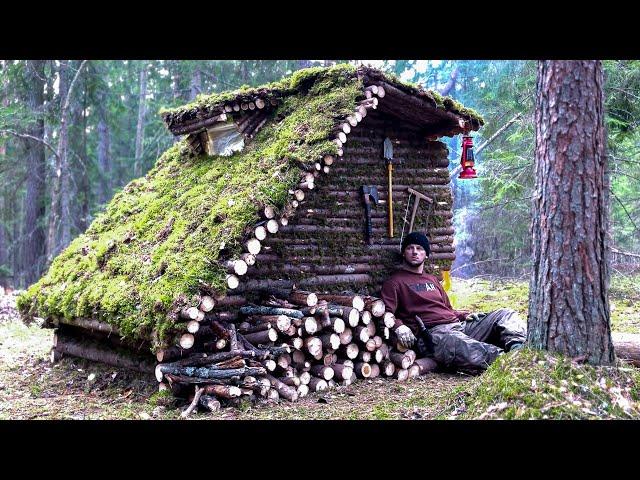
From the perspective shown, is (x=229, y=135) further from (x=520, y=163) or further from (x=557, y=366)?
(x=520, y=163)

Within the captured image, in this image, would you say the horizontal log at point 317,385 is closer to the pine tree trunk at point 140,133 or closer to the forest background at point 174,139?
the forest background at point 174,139

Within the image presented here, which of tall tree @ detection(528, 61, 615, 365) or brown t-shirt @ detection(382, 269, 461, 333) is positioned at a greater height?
tall tree @ detection(528, 61, 615, 365)

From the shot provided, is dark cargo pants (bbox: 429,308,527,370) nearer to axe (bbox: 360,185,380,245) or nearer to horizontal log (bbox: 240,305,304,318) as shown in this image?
axe (bbox: 360,185,380,245)

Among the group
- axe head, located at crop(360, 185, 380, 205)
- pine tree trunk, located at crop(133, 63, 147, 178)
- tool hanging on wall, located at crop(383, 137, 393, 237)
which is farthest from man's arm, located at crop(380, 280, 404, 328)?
pine tree trunk, located at crop(133, 63, 147, 178)

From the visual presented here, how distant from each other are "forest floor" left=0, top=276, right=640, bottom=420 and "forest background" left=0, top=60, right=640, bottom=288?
516 cm

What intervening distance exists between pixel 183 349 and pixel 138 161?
1992cm

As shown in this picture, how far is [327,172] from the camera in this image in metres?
7.66

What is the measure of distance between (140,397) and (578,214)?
4.99 metres

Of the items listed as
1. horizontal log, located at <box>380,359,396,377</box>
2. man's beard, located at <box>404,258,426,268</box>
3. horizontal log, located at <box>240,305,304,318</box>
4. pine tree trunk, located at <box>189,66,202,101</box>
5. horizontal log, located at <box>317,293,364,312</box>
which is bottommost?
horizontal log, located at <box>380,359,396,377</box>

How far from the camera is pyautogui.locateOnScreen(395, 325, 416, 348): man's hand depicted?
7.77 metres

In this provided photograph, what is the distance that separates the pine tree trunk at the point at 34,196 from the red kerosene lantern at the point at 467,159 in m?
15.6

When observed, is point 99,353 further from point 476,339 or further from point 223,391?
point 476,339

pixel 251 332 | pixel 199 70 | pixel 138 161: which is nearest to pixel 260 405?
pixel 251 332

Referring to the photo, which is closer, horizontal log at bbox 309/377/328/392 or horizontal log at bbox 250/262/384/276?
horizontal log at bbox 309/377/328/392
